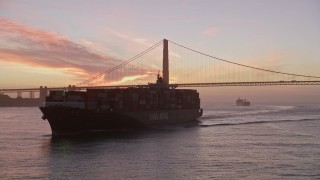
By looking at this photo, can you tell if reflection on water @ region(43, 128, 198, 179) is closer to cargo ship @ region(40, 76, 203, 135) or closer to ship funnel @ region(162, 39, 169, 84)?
cargo ship @ region(40, 76, 203, 135)

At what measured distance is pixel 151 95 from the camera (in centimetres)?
7612

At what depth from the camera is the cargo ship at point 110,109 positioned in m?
58.5

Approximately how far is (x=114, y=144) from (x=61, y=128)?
14.4 meters

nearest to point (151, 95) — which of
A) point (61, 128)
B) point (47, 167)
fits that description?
point (61, 128)

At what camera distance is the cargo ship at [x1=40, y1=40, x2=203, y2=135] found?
5850cm

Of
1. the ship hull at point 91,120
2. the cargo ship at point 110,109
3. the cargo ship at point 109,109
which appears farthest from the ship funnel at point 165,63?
the ship hull at point 91,120

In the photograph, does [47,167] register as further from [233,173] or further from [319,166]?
[319,166]

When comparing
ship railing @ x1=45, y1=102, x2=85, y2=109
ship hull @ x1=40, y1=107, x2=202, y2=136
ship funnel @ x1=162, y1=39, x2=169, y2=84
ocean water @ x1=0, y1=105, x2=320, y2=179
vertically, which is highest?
ship funnel @ x1=162, y1=39, x2=169, y2=84

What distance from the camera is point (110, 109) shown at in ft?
212

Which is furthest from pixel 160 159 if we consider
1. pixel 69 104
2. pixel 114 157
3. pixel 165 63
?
pixel 165 63

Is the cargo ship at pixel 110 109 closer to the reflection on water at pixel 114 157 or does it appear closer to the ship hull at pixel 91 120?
the ship hull at pixel 91 120

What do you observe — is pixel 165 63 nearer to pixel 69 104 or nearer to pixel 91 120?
pixel 69 104

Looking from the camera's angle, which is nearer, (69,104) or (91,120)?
(91,120)

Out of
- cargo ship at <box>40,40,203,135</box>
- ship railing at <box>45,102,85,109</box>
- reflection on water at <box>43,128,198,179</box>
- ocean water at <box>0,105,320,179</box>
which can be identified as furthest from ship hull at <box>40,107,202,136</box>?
ocean water at <box>0,105,320,179</box>
